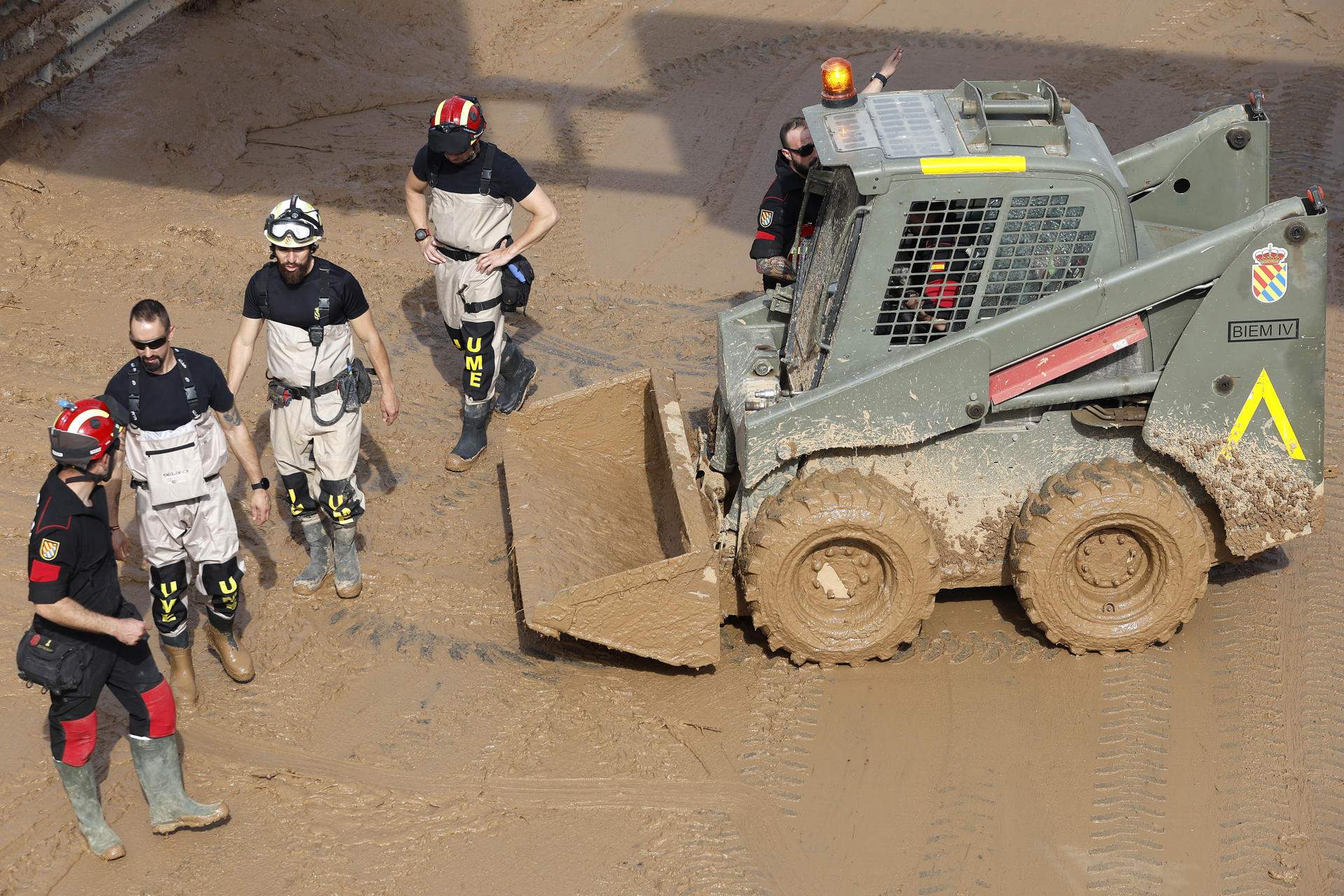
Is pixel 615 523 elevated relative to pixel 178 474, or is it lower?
lower

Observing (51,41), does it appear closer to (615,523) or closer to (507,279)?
(507,279)

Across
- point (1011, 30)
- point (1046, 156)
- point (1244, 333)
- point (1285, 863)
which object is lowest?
point (1285, 863)

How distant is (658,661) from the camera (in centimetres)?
573

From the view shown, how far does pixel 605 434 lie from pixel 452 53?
664 centimetres

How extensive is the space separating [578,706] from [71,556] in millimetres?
2143

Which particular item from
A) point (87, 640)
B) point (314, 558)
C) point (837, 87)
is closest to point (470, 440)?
point (314, 558)

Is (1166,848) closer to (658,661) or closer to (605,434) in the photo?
(658,661)

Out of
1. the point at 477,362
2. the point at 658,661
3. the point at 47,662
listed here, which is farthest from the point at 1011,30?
the point at 47,662

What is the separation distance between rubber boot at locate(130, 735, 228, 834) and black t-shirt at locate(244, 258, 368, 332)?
184 cm

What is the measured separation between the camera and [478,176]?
677cm

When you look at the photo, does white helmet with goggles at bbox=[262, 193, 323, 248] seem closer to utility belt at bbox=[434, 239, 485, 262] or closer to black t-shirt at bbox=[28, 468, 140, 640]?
black t-shirt at bbox=[28, 468, 140, 640]

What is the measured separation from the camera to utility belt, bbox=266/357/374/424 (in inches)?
226

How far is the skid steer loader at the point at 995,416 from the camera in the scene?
17.0 feet

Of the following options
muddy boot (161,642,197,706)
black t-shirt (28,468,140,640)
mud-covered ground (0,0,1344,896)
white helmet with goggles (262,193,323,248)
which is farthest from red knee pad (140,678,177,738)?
white helmet with goggles (262,193,323,248)
